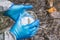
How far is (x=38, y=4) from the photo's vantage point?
4.34 m

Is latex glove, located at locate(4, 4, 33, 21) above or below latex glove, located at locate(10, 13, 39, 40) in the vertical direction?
above

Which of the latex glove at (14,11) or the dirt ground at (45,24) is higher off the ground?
the latex glove at (14,11)

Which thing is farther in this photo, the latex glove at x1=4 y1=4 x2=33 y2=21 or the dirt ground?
the dirt ground

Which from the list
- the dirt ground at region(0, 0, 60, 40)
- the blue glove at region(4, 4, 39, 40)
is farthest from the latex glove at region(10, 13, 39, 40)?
the dirt ground at region(0, 0, 60, 40)

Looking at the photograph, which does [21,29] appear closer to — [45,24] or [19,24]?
[19,24]

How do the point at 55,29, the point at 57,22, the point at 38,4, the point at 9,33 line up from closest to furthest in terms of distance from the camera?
the point at 9,33, the point at 55,29, the point at 57,22, the point at 38,4

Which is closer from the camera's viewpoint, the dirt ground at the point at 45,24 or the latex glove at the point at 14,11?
the latex glove at the point at 14,11

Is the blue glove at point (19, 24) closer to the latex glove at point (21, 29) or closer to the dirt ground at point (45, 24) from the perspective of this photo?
the latex glove at point (21, 29)

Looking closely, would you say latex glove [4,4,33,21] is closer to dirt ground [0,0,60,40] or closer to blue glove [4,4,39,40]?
blue glove [4,4,39,40]

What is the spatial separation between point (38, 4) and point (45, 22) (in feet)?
2.14

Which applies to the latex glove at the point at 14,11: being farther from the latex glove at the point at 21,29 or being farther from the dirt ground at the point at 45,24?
the dirt ground at the point at 45,24

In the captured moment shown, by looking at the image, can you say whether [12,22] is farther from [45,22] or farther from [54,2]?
[54,2]

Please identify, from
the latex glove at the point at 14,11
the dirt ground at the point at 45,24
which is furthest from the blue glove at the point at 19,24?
the dirt ground at the point at 45,24

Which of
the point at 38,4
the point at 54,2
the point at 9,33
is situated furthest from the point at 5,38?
the point at 54,2
